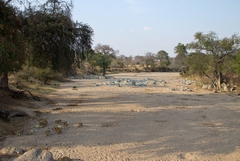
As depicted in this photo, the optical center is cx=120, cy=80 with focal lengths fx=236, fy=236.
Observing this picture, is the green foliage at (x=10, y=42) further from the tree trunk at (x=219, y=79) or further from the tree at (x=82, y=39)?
the tree trunk at (x=219, y=79)

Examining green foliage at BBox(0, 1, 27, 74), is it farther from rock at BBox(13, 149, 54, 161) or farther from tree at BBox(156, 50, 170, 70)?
tree at BBox(156, 50, 170, 70)

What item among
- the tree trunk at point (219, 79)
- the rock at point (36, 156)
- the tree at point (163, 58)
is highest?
the tree at point (163, 58)

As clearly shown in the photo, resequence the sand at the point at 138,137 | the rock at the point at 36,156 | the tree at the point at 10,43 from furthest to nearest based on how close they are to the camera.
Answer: the tree at the point at 10,43 < the sand at the point at 138,137 < the rock at the point at 36,156

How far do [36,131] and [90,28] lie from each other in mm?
7736

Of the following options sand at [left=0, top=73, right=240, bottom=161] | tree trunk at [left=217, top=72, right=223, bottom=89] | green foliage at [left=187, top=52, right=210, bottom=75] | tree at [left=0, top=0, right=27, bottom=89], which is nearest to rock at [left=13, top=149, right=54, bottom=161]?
sand at [left=0, top=73, right=240, bottom=161]

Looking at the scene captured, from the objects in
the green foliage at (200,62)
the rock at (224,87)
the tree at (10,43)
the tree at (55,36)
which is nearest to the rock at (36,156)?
the tree at (10,43)

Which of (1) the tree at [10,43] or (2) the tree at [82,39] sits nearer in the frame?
(1) the tree at [10,43]

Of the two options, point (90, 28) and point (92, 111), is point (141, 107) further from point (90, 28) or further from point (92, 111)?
point (90, 28)

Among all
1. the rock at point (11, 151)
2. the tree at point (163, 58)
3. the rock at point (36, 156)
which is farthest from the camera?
the tree at point (163, 58)

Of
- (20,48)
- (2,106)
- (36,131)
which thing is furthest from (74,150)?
(2,106)

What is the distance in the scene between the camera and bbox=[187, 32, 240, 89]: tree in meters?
22.1

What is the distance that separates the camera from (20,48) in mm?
8328

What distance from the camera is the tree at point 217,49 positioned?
2212 cm

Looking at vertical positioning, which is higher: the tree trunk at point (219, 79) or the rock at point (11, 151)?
the tree trunk at point (219, 79)
